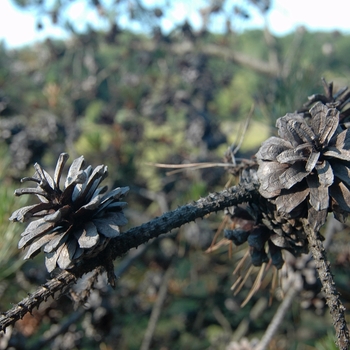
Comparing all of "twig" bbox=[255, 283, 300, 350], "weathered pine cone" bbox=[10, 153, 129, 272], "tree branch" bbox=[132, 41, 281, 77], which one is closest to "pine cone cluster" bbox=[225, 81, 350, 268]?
"weathered pine cone" bbox=[10, 153, 129, 272]

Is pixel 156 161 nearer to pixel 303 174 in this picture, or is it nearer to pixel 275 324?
pixel 275 324

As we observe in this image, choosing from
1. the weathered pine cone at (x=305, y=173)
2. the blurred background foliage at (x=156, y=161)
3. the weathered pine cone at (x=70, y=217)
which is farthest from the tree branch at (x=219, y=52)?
the weathered pine cone at (x=70, y=217)

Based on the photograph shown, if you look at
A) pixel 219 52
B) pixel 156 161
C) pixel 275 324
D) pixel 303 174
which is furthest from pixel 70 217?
pixel 219 52

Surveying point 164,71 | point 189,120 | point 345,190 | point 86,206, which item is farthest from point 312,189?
point 164,71

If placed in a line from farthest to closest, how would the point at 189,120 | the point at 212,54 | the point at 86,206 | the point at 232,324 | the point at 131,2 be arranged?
the point at 212,54 → the point at 131,2 → the point at 189,120 → the point at 232,324 → the point at 86,206

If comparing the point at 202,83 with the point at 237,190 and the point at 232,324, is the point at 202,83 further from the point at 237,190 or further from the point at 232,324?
the point at 237,190
